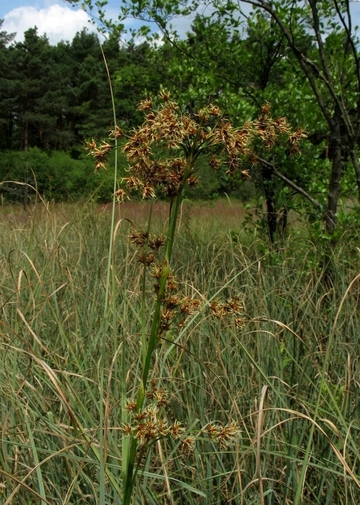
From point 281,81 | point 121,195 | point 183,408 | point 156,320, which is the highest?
point 281,81

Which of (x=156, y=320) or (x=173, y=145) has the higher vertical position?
(x=173, y=145)

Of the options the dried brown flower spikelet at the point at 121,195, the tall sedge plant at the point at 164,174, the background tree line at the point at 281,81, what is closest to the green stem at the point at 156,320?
the tall sedge plant at the point at 164,174

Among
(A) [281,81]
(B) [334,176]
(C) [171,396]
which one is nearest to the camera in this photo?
(C) [171,396]

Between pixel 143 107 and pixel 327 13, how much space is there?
3727 mm

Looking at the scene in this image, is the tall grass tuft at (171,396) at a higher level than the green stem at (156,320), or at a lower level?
lower

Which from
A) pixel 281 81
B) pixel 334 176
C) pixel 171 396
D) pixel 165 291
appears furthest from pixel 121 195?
pixel 281 81

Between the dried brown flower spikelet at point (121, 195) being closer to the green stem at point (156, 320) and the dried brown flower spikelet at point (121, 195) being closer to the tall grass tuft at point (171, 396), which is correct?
the tall grass tuft at point (171, 396)

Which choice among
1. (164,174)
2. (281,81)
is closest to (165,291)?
(164,174)

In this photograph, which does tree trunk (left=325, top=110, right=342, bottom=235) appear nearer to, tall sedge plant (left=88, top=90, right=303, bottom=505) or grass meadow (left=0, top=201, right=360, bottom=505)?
grass meadow (left=0, top=201, right=360, bottom=505)

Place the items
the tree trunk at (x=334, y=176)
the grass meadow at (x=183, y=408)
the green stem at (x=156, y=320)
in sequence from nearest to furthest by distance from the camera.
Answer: the green stem at (x=156, y=320)
the grass meadow at (x=183, y=408)
the tree trunk at (x=334, y=176)

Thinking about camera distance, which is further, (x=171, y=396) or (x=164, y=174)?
(x=171, y=396)

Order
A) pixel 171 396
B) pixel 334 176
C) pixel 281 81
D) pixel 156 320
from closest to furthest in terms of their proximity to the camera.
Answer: pixel 156 320 → pixel 171 396 → pixel 334 176 → pixel 281 81

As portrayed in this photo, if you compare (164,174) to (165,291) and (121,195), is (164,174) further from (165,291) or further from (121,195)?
(165,291)

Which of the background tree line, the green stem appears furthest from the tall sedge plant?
the background tree line
